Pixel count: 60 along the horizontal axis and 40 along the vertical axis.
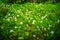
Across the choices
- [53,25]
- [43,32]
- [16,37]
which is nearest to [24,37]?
[16,37]

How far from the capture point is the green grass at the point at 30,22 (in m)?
11.2

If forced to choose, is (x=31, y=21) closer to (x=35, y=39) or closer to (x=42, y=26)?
(x=42, y=26)

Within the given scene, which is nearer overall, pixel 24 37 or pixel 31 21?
pixel 24 37

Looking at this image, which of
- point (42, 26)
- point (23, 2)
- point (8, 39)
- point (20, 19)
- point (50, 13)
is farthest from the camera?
point (23, 2)

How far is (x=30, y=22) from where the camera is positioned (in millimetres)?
12430

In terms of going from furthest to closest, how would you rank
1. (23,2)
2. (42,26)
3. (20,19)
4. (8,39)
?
1. (23,2)
2. (20,19)
3. (42,26)
4. (8,39)

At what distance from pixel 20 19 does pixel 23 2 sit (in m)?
4.24

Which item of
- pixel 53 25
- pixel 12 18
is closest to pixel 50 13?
pixel 53 25

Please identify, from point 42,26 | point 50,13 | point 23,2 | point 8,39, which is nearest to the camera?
point 8,39

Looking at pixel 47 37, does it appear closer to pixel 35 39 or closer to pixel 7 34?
pixel 35 39

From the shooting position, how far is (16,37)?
36.0 feet

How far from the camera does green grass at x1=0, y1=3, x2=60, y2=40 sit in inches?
440

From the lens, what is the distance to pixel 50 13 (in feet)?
44.8

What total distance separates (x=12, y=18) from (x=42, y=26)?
7.59 feet
